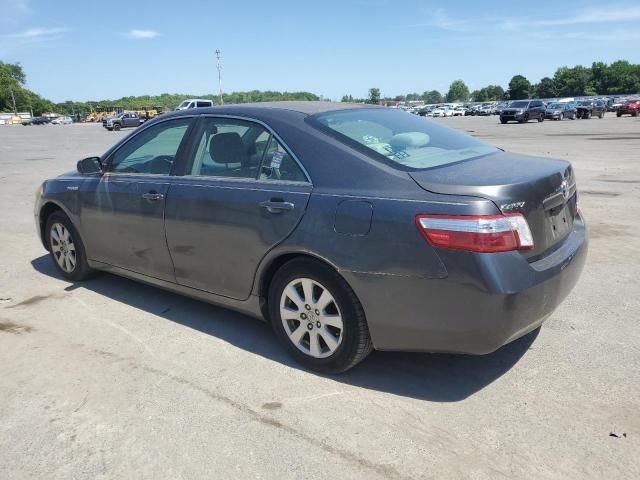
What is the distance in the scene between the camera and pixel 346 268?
9.88 ft

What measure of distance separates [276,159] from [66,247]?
2.82m

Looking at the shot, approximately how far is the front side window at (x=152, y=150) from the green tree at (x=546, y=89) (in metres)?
149

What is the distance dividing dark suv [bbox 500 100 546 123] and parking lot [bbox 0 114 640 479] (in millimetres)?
40033

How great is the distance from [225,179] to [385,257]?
1424 mm

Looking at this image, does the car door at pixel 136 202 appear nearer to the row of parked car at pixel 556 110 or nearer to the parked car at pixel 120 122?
the row of parked car at pixel 556 110

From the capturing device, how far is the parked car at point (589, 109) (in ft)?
154

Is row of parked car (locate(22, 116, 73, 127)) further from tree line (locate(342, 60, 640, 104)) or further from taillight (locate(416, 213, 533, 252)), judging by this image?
taillight (locate(416, 213, 533, 252))

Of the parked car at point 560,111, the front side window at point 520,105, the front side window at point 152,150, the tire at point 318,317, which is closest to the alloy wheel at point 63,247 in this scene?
the front side window at point 152,150

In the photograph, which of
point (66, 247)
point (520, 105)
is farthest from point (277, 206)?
point (520, 105)

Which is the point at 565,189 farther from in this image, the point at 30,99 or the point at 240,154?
the point at 30,99

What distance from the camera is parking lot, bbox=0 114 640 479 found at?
2.55 meters

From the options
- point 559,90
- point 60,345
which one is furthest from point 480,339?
point 559,90

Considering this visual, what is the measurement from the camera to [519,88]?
136875 mm

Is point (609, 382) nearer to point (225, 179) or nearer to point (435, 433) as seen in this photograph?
point (435, 433)
